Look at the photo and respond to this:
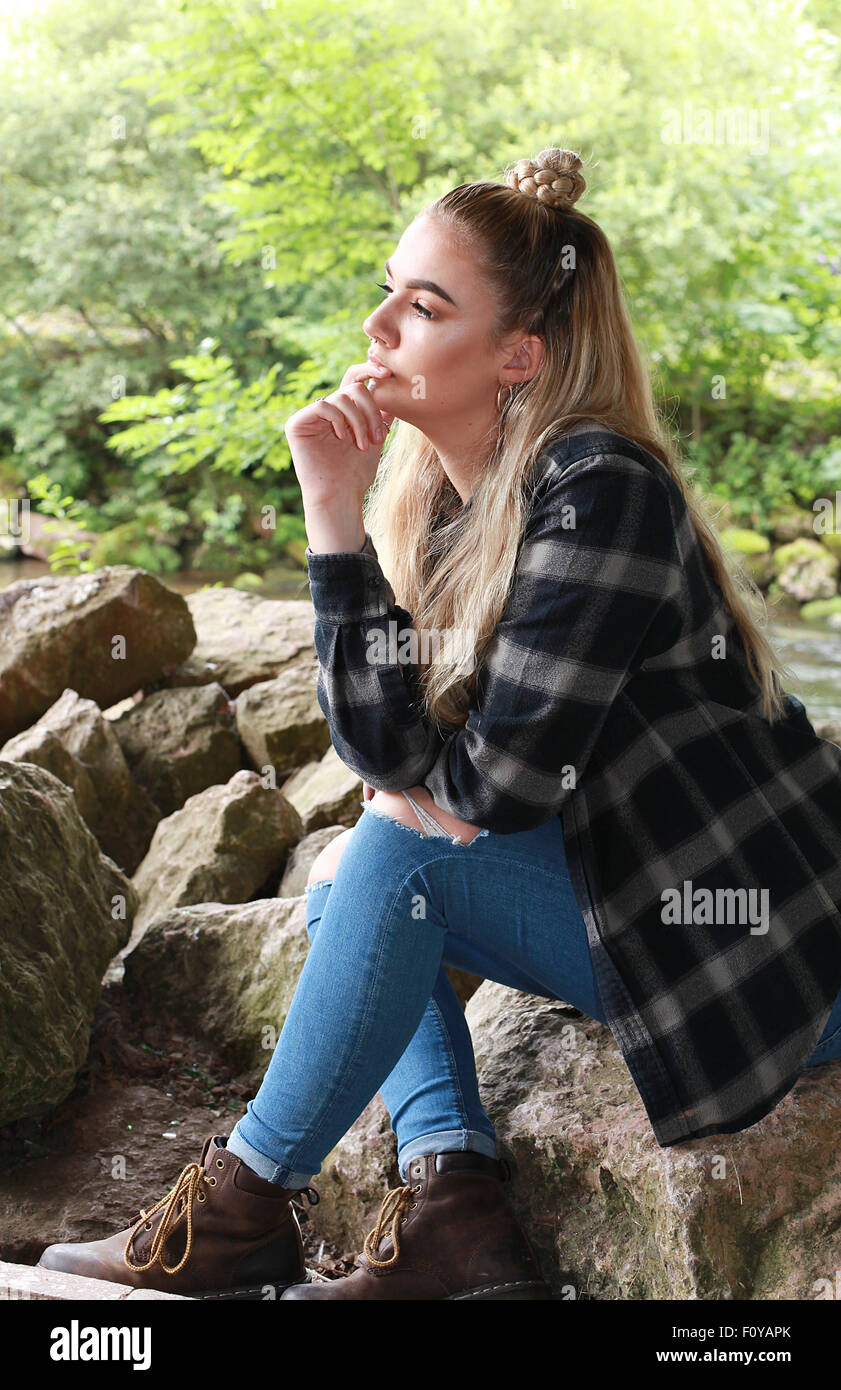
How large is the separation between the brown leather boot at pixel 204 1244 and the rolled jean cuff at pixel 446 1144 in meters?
0.16

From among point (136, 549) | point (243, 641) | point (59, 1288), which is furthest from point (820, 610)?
point (59, 1288)

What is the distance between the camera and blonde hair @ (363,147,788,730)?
142cm

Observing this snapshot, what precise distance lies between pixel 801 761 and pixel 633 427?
0.45 m

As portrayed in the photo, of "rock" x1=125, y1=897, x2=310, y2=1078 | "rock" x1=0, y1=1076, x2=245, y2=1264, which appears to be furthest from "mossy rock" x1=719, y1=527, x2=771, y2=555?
"rock" x1=0, y1=1076, x2=245, y2=1264

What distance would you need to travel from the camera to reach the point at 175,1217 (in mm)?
1360

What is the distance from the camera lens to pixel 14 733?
3.38 meters

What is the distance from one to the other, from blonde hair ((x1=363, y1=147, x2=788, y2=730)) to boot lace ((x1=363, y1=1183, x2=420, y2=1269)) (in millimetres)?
554

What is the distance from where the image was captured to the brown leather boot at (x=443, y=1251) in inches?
52.8

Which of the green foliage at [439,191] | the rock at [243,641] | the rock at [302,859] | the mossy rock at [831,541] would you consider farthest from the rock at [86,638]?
the mossy rock at [831,541]

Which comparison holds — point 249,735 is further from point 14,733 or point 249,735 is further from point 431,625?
point 431,625

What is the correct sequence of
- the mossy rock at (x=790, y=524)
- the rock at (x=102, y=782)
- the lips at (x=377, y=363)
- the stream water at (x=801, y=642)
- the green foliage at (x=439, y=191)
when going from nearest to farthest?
the lips at (x=377, y=363)
the rock at (x=102, y=782)
the stream water at (x=801, y=642)
the green foliage at (x=439, y=191)
the mossy rock at (x=790, y=524)

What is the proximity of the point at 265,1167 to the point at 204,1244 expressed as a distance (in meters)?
0.11

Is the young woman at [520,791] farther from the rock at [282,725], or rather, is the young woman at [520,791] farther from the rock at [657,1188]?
the rock at [282,725]

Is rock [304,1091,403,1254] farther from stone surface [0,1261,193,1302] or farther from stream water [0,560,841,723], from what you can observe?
stream water [0,560,841,723]
